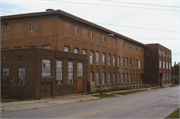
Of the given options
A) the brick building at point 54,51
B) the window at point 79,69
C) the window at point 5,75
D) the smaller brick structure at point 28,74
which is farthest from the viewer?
the window at point 79,69

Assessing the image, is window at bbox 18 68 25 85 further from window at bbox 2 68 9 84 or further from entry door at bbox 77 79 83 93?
entry door at bbox 77 79 83 93

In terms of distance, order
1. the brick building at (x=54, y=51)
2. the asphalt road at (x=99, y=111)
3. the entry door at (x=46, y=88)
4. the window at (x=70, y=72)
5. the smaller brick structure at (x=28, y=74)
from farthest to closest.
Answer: the window at (x=70, y=72)
the entry door at (x=46, y=88)
the brick building at (x=54, y=51)
the smaller brick structure at (x=28, y=74)
the asphalt road at (x=99, y=111)

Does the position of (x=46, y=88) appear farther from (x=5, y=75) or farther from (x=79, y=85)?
(x=79, y=85)

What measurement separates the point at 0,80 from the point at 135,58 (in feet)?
151

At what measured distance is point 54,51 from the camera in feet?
90.4

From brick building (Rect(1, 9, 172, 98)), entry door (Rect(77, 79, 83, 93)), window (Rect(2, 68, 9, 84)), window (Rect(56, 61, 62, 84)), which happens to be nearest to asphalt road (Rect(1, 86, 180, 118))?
brick building (Rect(1, 9, 172, 98))

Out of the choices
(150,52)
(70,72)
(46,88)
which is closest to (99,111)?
(46,88)

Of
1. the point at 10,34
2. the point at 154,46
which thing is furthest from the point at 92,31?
the point at 154,46

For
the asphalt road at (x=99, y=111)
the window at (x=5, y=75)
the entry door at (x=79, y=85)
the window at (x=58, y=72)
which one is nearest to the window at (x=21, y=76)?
the window at (x=5, y=75)

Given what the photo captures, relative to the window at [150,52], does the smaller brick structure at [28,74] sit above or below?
below

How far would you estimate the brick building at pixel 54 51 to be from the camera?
25.0 metres

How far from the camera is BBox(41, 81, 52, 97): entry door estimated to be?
2554 cm

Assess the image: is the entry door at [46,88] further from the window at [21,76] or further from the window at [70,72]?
the window at [70,72]

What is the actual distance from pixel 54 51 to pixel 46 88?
4874 mm
